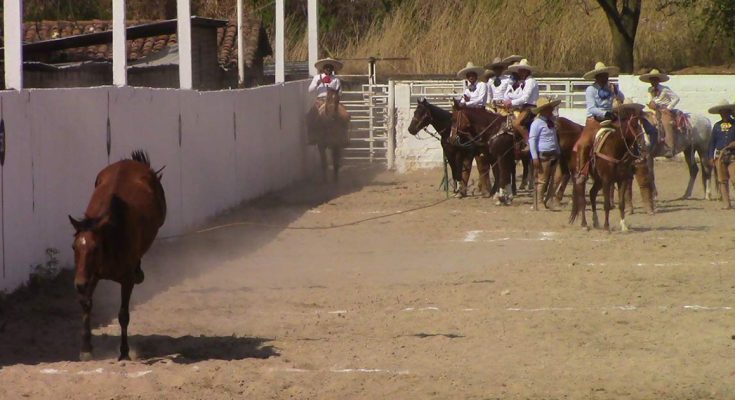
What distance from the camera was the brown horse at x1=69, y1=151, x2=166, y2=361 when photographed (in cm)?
978

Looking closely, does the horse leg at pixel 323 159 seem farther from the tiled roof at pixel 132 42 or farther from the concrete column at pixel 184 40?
the tiled roof at pixel 132 42

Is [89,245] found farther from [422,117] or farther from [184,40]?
[422,117]

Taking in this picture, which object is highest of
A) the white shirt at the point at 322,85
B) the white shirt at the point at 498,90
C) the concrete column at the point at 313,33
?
the concrete column at the point at 313,33

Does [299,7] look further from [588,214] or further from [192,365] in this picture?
[192,365]

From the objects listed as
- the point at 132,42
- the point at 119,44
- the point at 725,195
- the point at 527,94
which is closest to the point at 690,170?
the point at 725,195

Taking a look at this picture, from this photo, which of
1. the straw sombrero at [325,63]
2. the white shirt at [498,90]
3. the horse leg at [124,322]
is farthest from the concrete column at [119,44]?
the straw sombrero at [325,63]

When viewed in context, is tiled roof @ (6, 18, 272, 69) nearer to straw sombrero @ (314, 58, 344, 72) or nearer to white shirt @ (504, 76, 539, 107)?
straw sombrero @ (314, 58, 344, 72)

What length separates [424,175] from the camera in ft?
97.6

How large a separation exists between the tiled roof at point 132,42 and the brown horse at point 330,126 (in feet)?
26.6

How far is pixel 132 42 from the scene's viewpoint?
37.3 meters

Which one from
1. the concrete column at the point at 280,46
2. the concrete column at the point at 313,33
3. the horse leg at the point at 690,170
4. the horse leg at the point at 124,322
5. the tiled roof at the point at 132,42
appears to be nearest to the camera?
the horse leg at the point at 124,322

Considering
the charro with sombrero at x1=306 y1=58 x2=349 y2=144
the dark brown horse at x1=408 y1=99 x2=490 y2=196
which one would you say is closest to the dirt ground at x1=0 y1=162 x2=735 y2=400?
the dark brown horse at x1=408 y1=99 x2=490 y2=196

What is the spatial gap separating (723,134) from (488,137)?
159 inches

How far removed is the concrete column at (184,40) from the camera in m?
19.2
